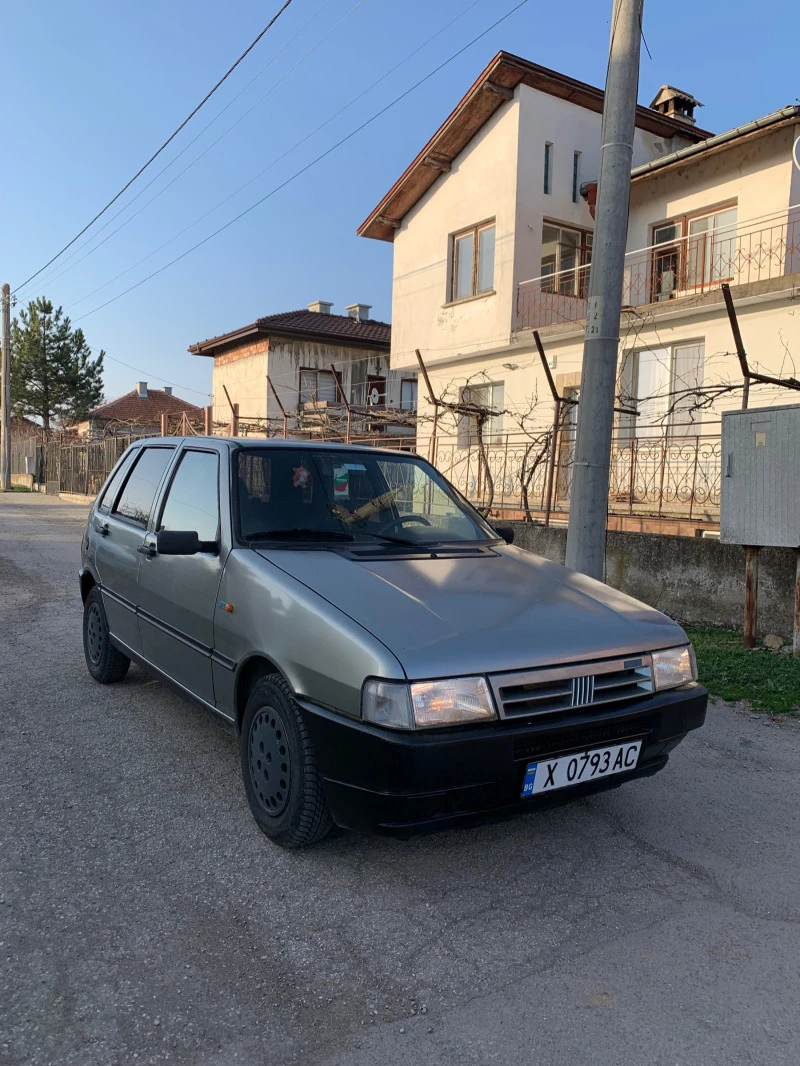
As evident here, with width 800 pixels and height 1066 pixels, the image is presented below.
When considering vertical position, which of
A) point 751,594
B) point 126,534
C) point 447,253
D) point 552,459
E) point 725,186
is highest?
point 725,186

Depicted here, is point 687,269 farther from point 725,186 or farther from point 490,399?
point 490,399

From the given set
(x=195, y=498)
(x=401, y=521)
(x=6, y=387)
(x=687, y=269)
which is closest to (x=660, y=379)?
(x=687, y=269)

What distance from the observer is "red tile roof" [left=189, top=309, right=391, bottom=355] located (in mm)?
26453

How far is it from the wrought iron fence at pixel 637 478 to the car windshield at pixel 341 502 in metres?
4.69

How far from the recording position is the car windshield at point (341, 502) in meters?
3.82

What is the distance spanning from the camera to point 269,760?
10.6 feet

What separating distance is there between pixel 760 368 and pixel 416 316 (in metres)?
8.87

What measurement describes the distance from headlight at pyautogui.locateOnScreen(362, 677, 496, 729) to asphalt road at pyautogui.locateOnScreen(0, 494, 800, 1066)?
0.72 m

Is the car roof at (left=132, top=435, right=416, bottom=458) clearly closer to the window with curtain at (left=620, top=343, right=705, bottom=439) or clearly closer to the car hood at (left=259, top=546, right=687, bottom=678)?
the car hood at (left=259, top=546, right=687, bottom=678)

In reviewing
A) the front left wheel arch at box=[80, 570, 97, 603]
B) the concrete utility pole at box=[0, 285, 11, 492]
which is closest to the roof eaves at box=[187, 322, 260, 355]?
the concrete utility pole at box=[0, 285, 11, 492]

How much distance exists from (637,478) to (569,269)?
6.08 meters

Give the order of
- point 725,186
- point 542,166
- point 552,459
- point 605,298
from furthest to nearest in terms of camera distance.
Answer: point 542,166 < point 725,186 < point 552,459 < point 605,298

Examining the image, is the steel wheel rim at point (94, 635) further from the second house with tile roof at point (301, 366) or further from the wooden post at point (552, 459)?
the second house with tile roof at point (301, 366)

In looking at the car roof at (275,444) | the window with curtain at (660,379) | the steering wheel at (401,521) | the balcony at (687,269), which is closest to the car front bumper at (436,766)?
the steering wheel at (401,521)
